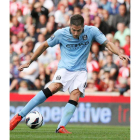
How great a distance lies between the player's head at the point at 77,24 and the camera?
6.66 metres

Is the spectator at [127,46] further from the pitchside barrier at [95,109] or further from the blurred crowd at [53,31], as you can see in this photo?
the pitchside barrier at [95,109]

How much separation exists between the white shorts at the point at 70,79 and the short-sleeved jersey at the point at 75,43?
0.10 meters

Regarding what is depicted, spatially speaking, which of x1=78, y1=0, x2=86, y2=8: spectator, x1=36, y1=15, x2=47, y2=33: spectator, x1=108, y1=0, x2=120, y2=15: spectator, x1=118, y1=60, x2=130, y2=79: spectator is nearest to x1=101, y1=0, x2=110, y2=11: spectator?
x1=108, y1=0, x2=120, y2=15: spectator

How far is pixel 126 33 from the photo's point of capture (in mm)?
13234

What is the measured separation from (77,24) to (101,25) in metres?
6.75

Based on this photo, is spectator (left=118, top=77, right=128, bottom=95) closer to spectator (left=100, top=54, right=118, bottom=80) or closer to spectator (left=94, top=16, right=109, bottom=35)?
spectator (left=100, top=54, right=118, bottom=80)

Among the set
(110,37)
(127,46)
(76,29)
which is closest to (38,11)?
(110,37)

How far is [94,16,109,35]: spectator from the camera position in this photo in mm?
13258

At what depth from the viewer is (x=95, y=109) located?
12.2m

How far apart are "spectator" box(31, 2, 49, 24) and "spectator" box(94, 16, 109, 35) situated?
1.94 meters

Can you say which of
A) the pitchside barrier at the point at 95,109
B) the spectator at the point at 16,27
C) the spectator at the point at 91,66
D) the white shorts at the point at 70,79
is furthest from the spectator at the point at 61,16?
the white shorts at the point at 70,79

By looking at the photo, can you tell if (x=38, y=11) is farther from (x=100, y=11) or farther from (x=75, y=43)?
(x=75, y=43)
